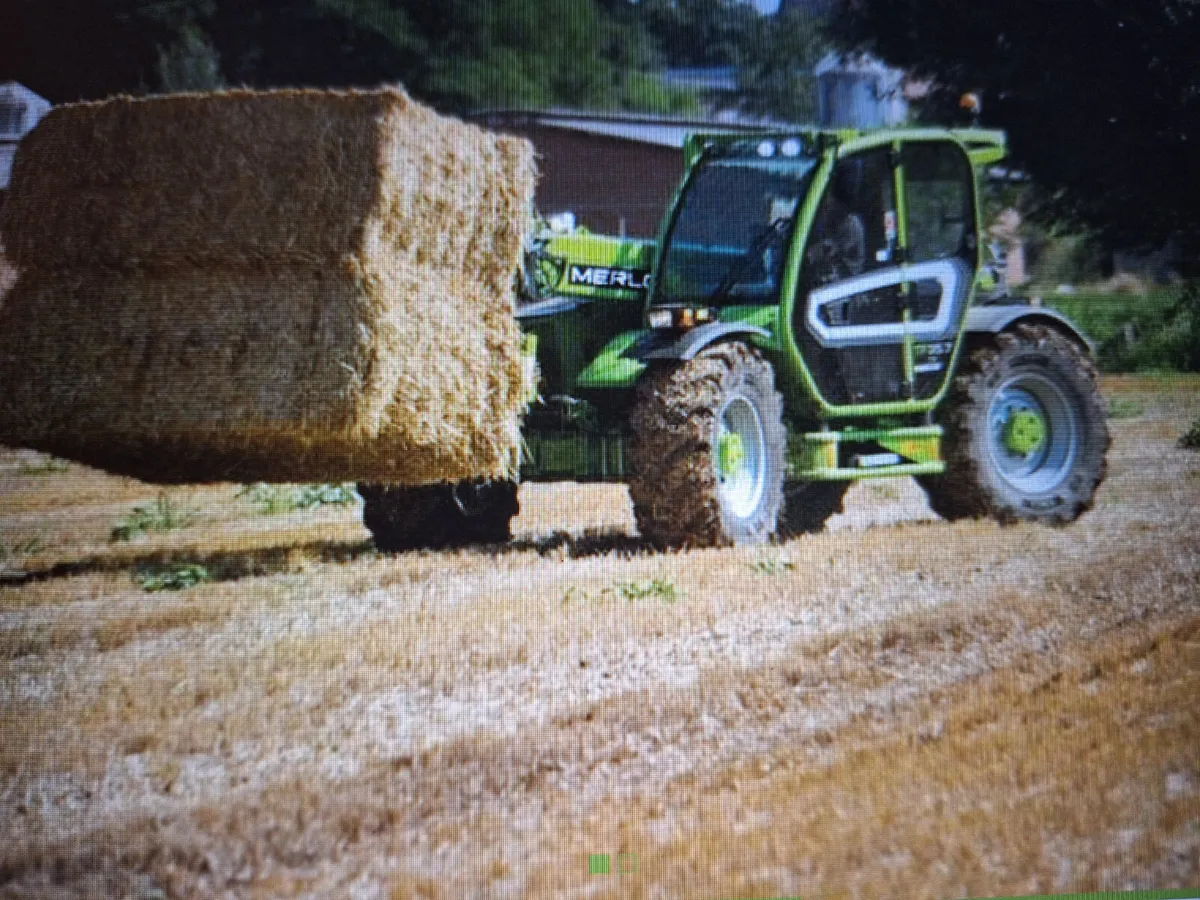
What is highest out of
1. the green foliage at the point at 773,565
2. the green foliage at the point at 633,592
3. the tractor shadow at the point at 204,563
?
the tractor shadow at the point at 204,563

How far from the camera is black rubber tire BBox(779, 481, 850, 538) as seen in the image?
3.55 meters

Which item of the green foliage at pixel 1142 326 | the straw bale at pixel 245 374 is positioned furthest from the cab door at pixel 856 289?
the straw bale at pixel 245 374

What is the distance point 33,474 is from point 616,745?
4.29 ft

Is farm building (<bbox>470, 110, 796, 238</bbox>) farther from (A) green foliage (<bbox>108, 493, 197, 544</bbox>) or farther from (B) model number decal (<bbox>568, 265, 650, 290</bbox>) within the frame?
(A) green foliage (<bbox>108, 493, 197, 544</bbox>)

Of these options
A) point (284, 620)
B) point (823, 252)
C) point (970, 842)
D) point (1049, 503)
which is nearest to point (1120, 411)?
point (1049, 503)

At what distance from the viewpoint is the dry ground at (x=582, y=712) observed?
254 cm

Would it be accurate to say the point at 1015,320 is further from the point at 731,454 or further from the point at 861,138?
the point at 731,454

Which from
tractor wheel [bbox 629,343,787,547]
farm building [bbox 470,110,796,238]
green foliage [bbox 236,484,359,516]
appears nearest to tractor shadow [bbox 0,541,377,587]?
green foliage [bbox 236,484,359,516]

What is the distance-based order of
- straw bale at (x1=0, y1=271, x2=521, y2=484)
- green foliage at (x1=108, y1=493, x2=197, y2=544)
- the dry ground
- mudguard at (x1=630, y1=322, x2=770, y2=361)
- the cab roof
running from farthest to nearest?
the cab roof, mudguard at (x1=630, y1=322, x2=770, y2=361), green foliage at (x1=108, y1=493, x2=197, y2=544), straw bale at (x1=0, y1=271, x2=521, y2=484), the dry ground

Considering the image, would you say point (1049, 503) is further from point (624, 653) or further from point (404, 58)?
point (404, 58)

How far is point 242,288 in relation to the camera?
2992 mm

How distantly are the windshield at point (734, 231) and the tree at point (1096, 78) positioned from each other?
395mm

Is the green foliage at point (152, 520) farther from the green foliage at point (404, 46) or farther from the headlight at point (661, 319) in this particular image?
the headlight at point (661, 319)

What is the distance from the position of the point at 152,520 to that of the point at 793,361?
5.13 ft
